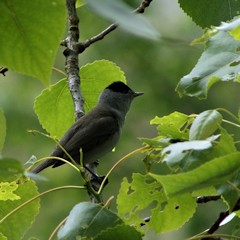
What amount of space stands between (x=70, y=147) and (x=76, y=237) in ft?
5.25

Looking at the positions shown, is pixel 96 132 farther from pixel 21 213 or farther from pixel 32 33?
pixel 32 33

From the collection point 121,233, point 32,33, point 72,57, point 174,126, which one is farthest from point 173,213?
point 72,57

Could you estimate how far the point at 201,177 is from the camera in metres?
0.71

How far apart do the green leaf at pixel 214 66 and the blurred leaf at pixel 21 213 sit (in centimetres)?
52

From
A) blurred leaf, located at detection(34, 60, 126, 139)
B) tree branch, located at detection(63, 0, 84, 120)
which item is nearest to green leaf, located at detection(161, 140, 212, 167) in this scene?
tree branch, located at detection(63, 0, 84, 120)

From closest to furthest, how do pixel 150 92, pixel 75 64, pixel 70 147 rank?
pixel 75 64 < pixel 70 147 < pixel 150 92

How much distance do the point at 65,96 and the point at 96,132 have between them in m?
0.64

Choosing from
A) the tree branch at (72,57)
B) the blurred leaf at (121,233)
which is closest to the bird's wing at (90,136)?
the tree branch at (72,57)

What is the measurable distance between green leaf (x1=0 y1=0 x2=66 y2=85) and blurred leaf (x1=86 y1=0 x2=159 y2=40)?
22 centimetres

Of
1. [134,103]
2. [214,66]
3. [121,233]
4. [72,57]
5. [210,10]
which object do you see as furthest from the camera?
[134,103]

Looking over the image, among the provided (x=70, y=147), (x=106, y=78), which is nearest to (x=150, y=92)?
(x=70, y=147)

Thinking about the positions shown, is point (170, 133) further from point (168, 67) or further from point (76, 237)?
point (168, 67)

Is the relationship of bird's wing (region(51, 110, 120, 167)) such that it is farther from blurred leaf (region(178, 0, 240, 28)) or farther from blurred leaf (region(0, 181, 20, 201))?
blurred leaf (region(178, 0, 240, 28))

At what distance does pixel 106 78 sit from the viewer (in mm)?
2158
